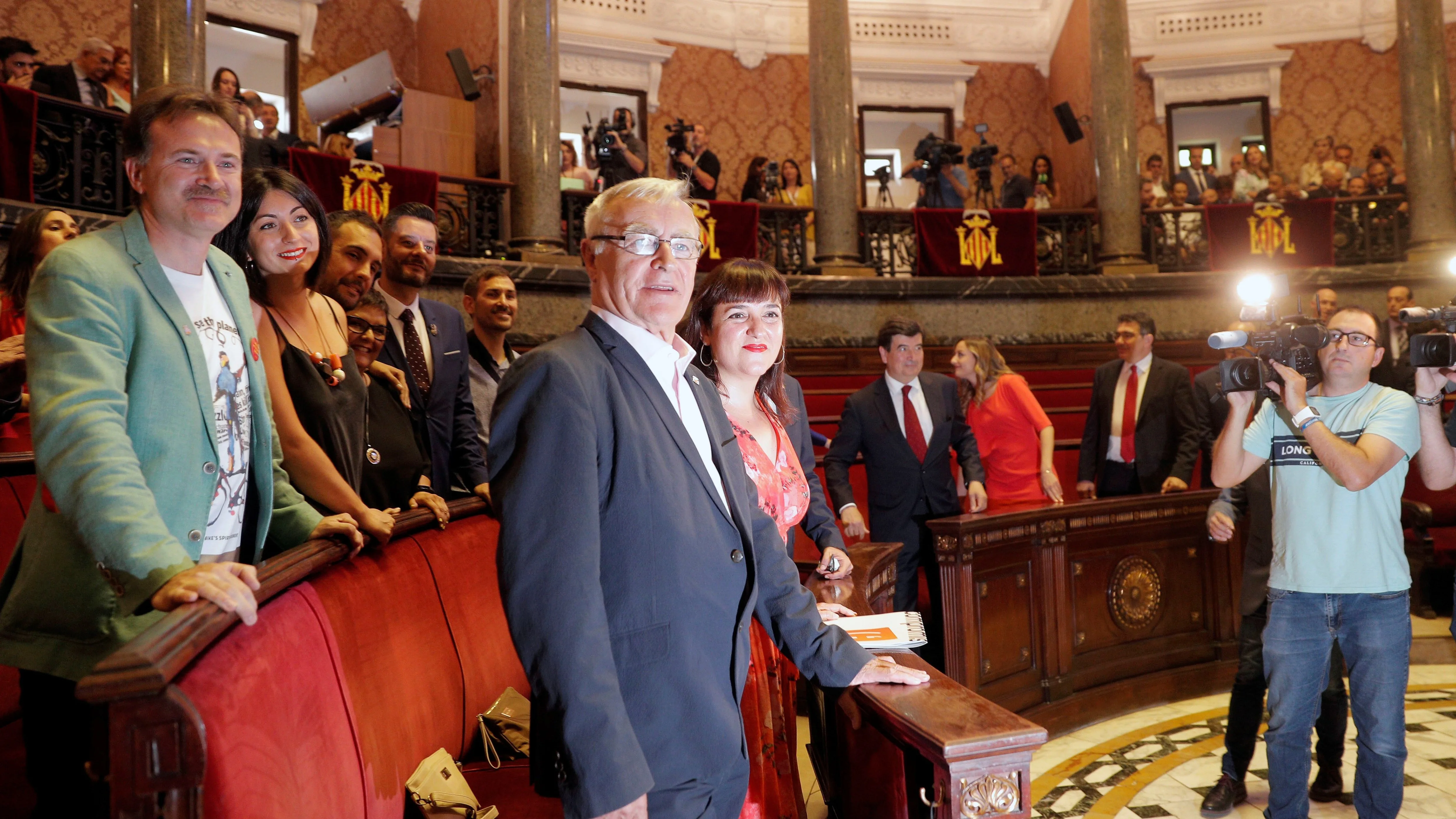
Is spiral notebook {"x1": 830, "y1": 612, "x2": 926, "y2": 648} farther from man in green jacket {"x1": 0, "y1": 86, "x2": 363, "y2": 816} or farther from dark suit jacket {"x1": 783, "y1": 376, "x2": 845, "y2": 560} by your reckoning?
man in green jacket {"x1": 0, "y1": 86, "x2": 363, "y2": 816}

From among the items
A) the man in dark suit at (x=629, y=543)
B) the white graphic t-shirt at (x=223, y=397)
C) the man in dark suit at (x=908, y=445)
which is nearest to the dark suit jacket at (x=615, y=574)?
the man in dark suit at (x=629, y=543)

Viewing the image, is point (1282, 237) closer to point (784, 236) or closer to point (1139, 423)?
point (784, 236)

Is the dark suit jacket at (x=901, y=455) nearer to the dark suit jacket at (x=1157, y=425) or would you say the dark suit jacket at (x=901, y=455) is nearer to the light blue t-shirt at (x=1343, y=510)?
the dark suit jacket at (x=1157, y=425)

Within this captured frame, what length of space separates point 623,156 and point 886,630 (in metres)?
6.60

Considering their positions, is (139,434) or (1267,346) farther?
(1267,346)

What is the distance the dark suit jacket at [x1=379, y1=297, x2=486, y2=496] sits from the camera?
2.98 metres

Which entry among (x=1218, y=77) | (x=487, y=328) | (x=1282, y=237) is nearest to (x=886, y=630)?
(x=487, y=328)

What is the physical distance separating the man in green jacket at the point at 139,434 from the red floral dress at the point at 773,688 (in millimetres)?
867

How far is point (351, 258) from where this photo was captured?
2.61 metres

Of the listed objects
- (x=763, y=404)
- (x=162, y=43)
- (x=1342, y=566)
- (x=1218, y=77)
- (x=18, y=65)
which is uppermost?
(x=1218, y=77)

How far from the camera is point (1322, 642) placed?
2879mm

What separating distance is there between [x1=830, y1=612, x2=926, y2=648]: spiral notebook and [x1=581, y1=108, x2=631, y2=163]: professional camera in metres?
6.33

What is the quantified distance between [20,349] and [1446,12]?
1411 cm

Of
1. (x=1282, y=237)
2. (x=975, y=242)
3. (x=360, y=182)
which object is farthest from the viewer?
(x=1282, y=237)
